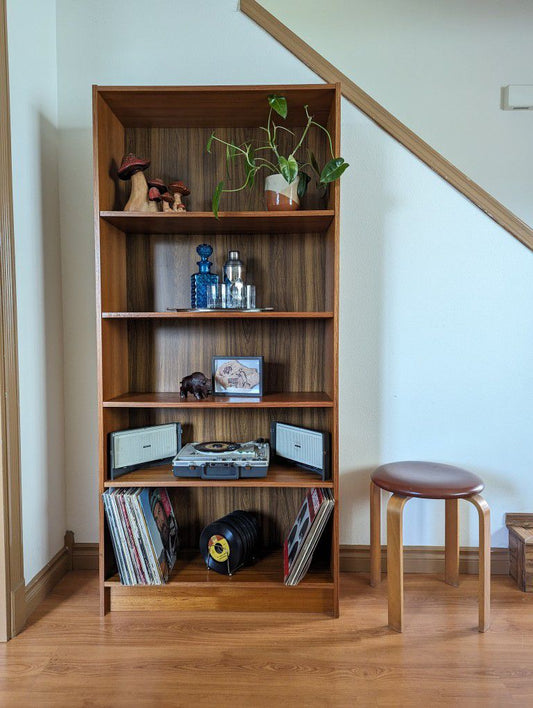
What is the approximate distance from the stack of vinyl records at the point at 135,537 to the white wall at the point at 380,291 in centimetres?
39

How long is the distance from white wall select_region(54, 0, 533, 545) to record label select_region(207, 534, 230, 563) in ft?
1.83

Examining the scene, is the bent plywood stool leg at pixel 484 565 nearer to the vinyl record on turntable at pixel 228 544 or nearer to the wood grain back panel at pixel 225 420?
the wood grain back panel at pixel 225 420

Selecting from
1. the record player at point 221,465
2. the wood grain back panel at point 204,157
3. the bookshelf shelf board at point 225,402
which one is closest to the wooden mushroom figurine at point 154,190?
the wood grain back panel at point 204,157

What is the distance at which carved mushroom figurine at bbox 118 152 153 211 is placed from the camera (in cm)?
184

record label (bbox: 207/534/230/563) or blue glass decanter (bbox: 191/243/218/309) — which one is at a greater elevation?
blue glass decanter (bbox: 191/243/218/309)

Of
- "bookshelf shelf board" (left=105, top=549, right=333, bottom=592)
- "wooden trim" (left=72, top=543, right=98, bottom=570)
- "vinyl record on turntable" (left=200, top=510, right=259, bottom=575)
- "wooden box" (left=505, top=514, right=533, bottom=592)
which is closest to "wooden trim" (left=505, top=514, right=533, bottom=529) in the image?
"wooden box" (left=505, top=514, right=533, bottom=592)

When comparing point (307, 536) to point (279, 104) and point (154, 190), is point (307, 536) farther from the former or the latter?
point (279, 104)

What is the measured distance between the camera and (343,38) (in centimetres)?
230

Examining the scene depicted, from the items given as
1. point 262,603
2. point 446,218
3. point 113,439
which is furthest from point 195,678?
point 446,218

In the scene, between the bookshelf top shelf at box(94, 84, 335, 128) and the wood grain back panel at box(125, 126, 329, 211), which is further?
the wood grain back panel at box(125, 126, 329, 211)

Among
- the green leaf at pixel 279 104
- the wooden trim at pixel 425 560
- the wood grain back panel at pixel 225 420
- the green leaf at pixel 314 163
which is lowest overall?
the wooden trim at pixel 425 560

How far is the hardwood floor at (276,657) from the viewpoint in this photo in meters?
1.42

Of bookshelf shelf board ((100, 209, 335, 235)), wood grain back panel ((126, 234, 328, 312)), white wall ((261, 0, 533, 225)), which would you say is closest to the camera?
bookshelf shelf board ((100, 209, 335, 235))

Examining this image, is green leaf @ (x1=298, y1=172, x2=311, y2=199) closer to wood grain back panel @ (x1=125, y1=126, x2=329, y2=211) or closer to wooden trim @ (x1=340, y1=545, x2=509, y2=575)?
wood grain back panel @ (x1=125, y1=126, x2=329, y2=211)
